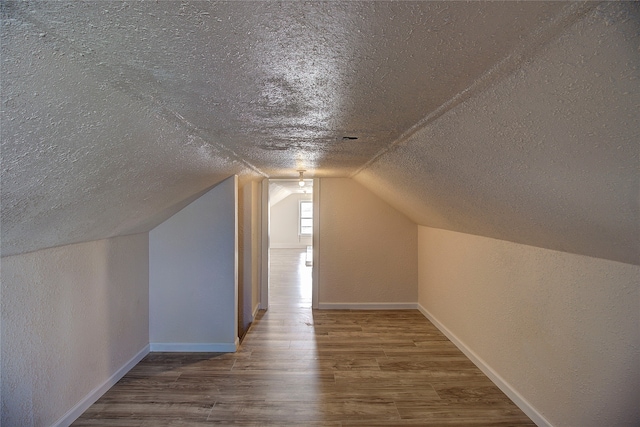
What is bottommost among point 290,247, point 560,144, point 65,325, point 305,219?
point 290,247

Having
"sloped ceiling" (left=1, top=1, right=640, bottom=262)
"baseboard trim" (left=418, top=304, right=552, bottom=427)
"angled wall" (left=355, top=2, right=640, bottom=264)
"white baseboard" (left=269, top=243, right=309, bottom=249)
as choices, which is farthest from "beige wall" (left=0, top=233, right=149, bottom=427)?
"white baseboard" (left=269, top=243, right=309, bottom=249)

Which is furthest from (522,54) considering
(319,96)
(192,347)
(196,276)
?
(192,347)

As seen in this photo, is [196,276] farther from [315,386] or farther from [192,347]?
[315,386]

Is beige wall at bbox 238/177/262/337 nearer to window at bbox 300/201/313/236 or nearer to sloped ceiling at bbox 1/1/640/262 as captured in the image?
sloped ceiling at bbox 1/1/640/262

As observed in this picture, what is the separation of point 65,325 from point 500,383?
10.3 feet

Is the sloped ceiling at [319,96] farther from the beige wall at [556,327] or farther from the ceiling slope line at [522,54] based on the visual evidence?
the beige wall at [556,327]

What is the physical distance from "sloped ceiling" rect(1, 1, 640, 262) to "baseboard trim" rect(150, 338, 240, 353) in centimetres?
169

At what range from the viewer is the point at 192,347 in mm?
3061

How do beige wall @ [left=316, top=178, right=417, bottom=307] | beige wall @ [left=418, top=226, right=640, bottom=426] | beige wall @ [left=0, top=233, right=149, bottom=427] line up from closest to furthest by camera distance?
beige wall @ [left=418, top=226, right=640, bottom=426] < beige wall @ [left=0, top=233, right=149, bottom=427] < beige wall @ [left=316, top=178, right=417, bottom=307]

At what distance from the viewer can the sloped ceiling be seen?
696 millimetres

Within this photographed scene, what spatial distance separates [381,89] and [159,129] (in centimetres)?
96

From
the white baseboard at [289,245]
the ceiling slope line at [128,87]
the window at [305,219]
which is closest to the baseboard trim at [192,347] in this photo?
the ceiling slope line at [128,87]

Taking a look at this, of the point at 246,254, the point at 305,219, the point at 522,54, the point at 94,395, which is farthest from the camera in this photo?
the point at 305,219

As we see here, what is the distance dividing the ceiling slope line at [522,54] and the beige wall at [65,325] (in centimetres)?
226
